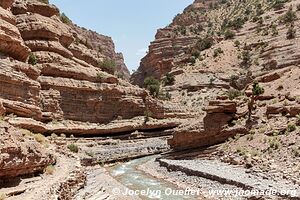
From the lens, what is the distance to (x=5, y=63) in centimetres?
4356

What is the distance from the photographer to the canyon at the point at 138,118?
25.4 meters

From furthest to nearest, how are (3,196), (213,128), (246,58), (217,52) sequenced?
(217,52) → (246,58) → (213,128) → (3,196)

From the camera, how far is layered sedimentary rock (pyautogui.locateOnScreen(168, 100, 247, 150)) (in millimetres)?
43119

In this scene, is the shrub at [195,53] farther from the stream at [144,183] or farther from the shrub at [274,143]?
the shrub at [274,143]

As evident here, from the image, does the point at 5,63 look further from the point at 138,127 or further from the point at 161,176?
the point at 138,127

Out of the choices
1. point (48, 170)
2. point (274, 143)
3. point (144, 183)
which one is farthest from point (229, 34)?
point (48, 170)

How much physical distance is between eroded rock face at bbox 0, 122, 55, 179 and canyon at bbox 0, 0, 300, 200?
8cm

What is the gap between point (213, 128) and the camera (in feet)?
144

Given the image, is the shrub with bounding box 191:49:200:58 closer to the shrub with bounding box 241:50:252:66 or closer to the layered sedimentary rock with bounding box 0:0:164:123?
the shrub with bounding box 241:50:252:66

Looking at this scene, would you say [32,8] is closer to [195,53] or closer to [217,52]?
[217,52]

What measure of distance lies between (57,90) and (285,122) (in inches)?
1350

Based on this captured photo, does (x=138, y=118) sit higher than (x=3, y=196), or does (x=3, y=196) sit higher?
(x=138, y=118)

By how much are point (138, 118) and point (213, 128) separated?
25.3m

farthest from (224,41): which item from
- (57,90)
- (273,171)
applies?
(273,171)
